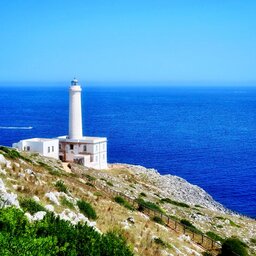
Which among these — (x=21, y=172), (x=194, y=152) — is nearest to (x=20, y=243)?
(x=21, y=172)

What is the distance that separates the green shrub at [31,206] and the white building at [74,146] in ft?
116

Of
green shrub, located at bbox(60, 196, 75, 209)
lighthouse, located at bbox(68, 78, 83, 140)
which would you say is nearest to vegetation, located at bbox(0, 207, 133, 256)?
green shrub, located at bbox(60, 196, 75, 209)

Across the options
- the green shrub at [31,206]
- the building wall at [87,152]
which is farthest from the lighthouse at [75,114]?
the green shrub at [31,206]

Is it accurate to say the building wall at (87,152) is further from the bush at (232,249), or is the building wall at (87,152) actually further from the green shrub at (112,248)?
the green shrub at (112,248)

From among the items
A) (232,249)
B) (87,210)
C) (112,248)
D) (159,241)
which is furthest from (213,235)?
(112,248)

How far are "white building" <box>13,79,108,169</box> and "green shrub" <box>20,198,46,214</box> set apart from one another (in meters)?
35.5

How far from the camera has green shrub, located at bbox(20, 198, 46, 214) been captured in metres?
18.5

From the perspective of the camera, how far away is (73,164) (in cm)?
5425

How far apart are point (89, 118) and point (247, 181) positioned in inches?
3650

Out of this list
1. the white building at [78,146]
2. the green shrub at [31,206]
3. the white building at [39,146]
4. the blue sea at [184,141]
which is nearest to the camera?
the green shrub at [31,206]

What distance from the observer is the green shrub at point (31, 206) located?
60.6 feet

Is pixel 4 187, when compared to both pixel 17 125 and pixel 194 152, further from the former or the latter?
pixel 17 125

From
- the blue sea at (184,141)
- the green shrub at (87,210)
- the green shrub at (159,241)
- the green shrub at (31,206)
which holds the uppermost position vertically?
the green shrub at (31,206)

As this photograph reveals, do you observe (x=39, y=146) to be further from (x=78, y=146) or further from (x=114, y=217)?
(x=114, y=217)
